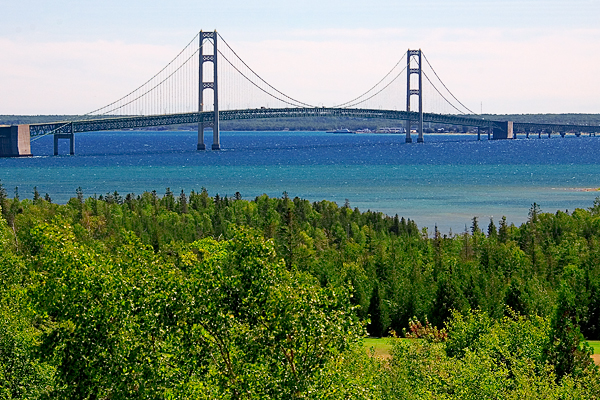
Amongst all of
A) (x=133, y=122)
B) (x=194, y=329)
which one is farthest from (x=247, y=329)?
(x=133, y=122)

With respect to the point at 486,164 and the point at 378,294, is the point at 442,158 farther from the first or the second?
the point at 378,294

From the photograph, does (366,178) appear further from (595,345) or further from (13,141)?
(595,345)

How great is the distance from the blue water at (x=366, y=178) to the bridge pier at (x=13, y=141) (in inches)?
86.7

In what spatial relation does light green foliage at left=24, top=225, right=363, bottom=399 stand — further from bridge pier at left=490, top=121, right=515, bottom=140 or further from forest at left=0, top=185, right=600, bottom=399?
bridge pier at left=490, top=121, right=515, bottom=140

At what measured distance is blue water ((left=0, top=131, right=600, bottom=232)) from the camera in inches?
2798

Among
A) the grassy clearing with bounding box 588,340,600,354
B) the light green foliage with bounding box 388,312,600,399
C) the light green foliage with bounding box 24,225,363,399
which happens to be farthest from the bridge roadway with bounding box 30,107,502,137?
the light green foliage with bounding box 24,225,363,399

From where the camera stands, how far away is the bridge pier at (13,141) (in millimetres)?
115281

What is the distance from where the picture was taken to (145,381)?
12742 mm

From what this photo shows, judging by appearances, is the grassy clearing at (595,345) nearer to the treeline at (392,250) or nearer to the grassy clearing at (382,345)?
the grassy clearing at (382,345)

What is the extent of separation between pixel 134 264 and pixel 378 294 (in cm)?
1905

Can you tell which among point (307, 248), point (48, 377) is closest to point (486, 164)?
point (307, 248)

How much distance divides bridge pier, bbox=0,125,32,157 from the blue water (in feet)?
7.23

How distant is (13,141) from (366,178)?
50352 millimetres

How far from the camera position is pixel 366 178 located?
97062 millimetres
